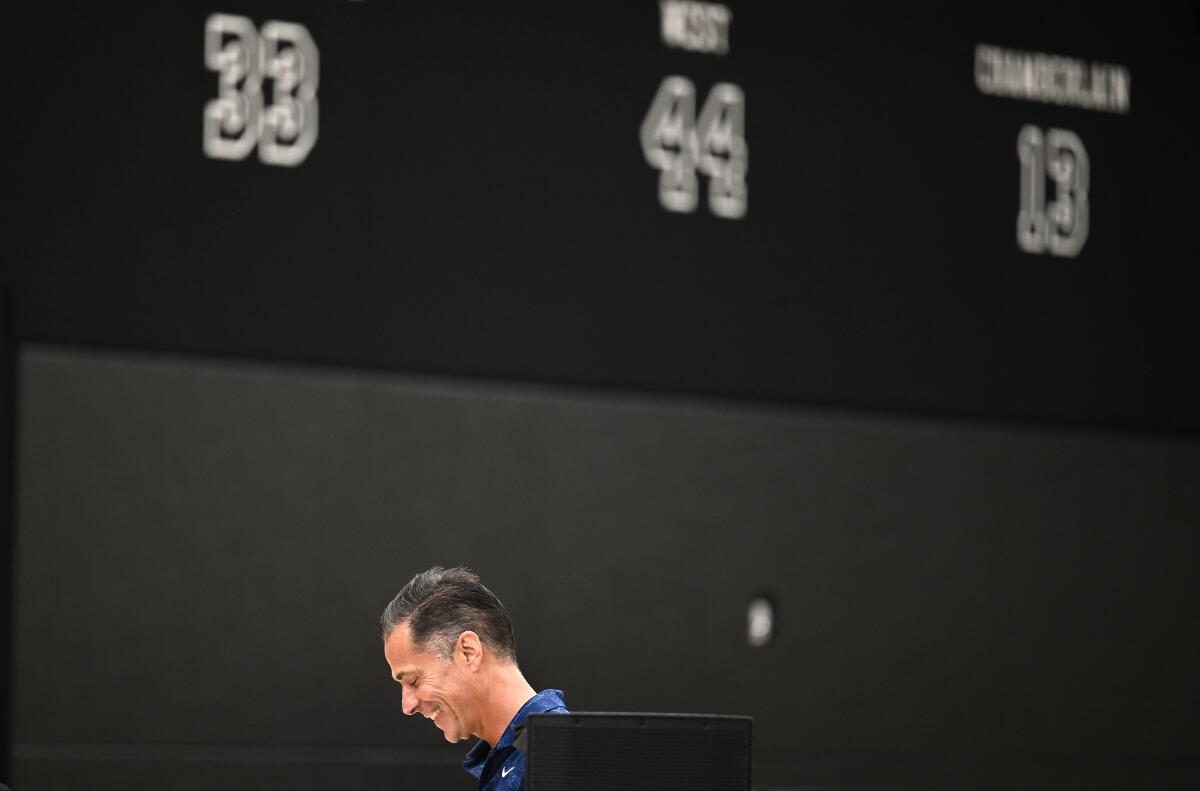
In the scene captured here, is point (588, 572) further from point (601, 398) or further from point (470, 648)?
Result: point (470, 648)

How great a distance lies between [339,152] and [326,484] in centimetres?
87

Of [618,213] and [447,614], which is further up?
[618,213]

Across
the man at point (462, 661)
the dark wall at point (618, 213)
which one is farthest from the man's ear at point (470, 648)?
the dark wall at point (618, 213)

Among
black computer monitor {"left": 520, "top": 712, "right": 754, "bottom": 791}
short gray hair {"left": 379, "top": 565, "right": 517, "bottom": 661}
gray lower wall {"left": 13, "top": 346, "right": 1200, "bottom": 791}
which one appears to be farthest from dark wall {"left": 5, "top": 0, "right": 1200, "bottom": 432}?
black computer monitor {"left": 520, "top": 712, "right": 754, "bottom": 791}

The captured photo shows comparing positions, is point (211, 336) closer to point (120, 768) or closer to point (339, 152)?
point (339, 152)

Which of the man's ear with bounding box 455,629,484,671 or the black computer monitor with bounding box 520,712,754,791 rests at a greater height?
the man's ear with bounding box 455,629,484,671

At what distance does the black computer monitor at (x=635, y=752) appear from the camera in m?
2.53

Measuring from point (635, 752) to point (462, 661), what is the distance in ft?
1.16

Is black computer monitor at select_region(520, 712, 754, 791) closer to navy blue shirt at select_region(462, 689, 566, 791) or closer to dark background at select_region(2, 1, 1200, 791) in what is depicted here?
navy blue shirt at select_region(462, 689, 566, 791)

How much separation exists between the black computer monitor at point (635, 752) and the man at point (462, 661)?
0.87ft

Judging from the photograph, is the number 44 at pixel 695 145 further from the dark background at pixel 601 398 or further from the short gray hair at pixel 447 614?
the short gray hair at pixel 447 614

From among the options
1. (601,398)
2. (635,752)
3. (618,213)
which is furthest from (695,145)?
(635,752)

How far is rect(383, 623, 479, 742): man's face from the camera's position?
2834mm

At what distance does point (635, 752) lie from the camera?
2592mm
